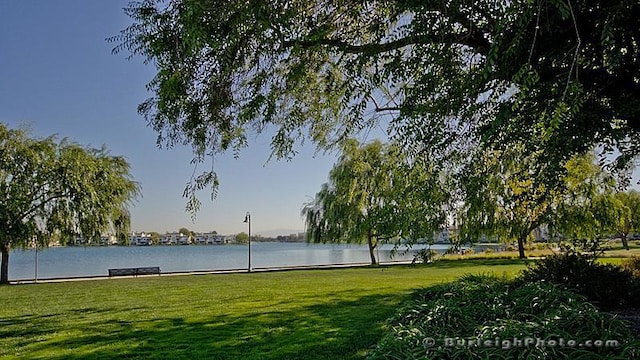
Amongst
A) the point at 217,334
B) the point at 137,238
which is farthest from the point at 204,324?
the point at 137,238

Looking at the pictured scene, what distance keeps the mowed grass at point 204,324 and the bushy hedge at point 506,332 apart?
1.21m

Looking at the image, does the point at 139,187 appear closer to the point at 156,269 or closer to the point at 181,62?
the point at 156,269

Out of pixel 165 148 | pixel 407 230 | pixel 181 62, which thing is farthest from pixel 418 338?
pixel 165 148

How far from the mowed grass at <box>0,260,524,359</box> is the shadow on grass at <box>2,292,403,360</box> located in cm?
1

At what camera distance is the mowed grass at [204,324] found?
5824mm

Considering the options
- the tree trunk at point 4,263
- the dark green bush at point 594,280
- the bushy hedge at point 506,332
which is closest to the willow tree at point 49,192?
the tree trunk at point 4,263

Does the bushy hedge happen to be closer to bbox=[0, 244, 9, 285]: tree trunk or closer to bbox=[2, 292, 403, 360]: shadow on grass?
bbox=[2, 292, 403, 360]: shadow on grass

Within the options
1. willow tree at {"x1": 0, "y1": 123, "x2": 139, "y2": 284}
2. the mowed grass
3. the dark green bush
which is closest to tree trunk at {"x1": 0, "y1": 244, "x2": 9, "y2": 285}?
willow tree at {"x1": 0, "y1": 123, "x2": 139, "y2": 284}

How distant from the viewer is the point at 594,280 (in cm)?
733

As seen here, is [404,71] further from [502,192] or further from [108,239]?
[108,239]

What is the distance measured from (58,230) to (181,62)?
1835 cm

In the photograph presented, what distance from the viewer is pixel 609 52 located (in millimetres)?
3199

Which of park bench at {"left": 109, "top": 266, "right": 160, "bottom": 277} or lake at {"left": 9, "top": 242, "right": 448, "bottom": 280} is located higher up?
park bench at {"left": 109, "top": 266, "right": 160, "bottom": 277}

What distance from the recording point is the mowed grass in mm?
5824
